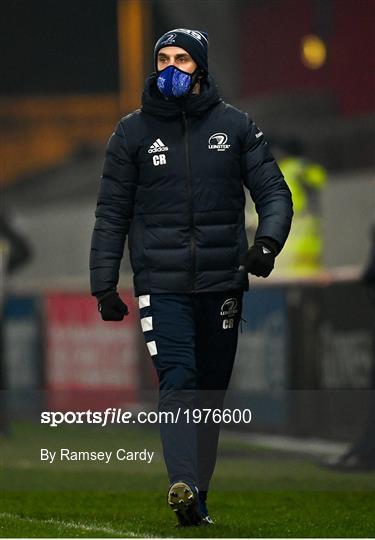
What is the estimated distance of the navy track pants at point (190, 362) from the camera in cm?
721

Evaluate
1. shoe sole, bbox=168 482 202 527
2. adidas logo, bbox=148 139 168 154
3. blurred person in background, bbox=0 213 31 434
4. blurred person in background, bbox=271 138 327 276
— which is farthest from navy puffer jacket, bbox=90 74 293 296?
blurred person in background, bbox=271 138 327 276

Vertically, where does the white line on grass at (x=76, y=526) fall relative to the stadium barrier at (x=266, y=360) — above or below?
above

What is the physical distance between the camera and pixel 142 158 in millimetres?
7383

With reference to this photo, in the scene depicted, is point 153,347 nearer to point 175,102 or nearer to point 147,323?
point 147,323

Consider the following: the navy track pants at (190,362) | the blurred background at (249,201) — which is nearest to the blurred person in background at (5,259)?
the blurred background at (249,201)

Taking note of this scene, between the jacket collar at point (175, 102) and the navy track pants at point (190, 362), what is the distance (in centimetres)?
71

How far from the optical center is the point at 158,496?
9.02 meters

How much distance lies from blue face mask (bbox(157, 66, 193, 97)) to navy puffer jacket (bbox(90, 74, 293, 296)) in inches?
2.5

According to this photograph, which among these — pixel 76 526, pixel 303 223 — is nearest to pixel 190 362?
pixel 76 526

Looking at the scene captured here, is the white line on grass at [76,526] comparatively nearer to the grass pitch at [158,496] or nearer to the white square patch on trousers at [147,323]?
the grass pitch at [158,496]

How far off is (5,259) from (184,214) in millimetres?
6978

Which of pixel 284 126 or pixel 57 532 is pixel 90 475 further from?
pixel 284 126

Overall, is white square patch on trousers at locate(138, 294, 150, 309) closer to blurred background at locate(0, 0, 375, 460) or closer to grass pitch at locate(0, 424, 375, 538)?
grass pitch at locate(0, 424, 375, 538)

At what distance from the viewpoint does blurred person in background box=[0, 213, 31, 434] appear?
45.0 feet
